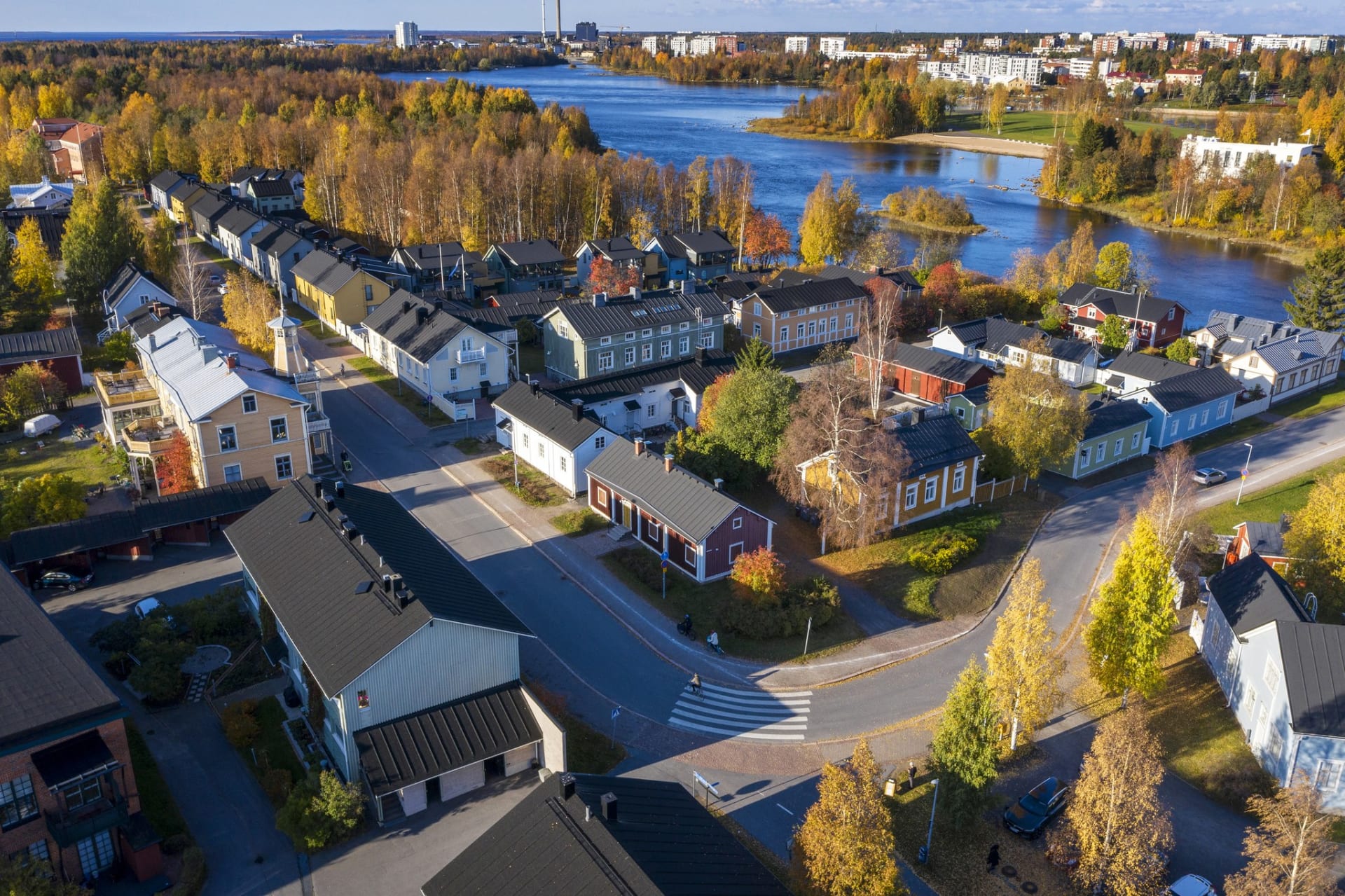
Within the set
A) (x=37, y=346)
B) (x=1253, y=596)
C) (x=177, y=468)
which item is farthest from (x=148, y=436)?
(x=1253, y=596)

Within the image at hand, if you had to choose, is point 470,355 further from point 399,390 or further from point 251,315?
point 251,315

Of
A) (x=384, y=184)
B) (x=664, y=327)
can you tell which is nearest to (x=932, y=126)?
(x=384, y=184)

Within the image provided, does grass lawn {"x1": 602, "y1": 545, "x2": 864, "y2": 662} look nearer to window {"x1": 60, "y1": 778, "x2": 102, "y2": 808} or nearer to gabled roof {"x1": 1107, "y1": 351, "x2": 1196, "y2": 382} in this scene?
window {"x1": 60, "y1": 778, "x2": 102, "y2": 808}

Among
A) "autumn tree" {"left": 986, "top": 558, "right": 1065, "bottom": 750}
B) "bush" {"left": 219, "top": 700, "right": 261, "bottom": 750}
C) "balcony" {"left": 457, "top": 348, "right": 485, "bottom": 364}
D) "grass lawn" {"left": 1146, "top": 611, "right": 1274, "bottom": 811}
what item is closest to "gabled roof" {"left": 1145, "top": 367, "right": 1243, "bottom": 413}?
"grass lawn" {"left": 1146, "top": 611, "right": 1274, "bottom": 811}

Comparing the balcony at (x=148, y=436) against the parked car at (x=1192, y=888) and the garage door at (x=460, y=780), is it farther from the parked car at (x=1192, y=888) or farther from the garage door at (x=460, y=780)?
the parked car at (x=1192, y=888)

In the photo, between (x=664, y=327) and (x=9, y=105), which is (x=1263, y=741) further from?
(x=9, y=105)
